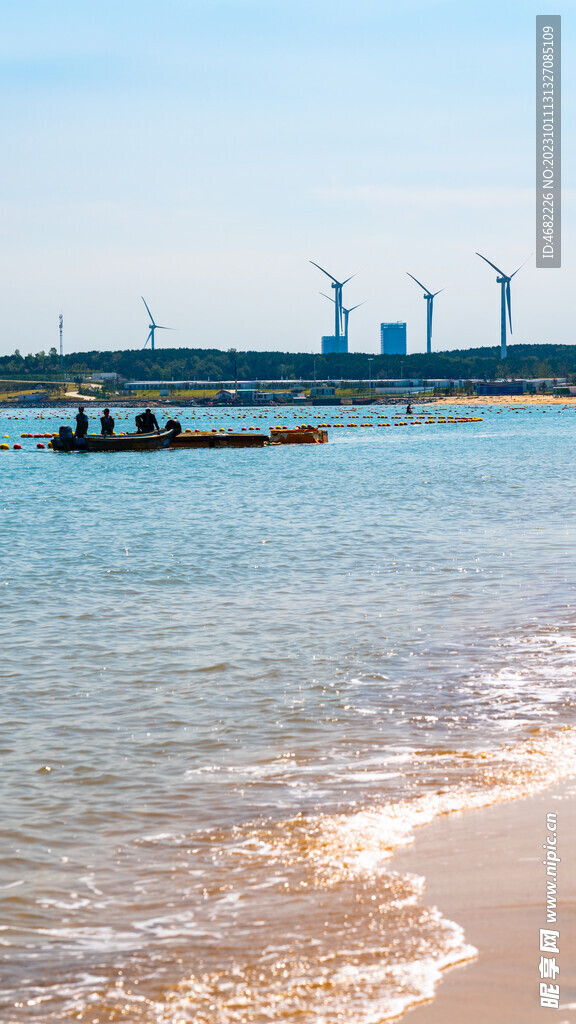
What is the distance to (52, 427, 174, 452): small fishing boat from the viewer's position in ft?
225

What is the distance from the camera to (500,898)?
596 cm

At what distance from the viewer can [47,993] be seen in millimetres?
5395

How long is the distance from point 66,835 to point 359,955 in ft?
9.22

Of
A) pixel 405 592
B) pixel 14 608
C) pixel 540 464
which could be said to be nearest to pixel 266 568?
pixel 405 592

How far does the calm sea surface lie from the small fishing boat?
4485 centimetres

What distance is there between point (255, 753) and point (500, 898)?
3725mm

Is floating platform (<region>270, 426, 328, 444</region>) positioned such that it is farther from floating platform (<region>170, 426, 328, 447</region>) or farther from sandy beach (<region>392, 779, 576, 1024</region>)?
sandy beach (<region>392, 779, 576, 1024</region>)

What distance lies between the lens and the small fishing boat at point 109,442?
6869cm

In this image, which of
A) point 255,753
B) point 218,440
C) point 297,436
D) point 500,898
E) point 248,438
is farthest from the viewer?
point 297,436

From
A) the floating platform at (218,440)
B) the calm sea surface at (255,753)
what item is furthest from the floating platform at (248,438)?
the calm sea surface at (255,753)

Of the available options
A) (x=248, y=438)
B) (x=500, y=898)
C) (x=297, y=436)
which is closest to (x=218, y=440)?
(x=248, y=438)

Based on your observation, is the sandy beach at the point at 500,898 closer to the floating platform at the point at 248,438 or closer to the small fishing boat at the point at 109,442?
the small fishing boat at the point at 109,442

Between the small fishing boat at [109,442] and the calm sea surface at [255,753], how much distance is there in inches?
1766

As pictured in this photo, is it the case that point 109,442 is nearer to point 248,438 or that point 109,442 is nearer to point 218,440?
point 218,440
